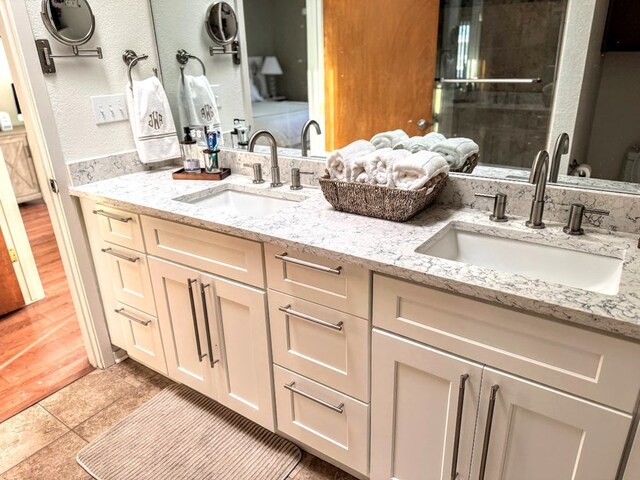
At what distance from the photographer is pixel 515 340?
3.31ft

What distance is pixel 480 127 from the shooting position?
5.32ft

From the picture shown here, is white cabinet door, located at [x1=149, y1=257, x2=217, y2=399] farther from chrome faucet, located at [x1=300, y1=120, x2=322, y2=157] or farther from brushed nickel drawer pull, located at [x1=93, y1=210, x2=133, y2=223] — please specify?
chrome faucet, located at [x1=300, y1=120, x2=322, y2=157]

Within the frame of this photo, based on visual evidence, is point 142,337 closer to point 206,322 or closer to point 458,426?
point 206,322

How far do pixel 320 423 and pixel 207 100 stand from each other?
61.8 inches

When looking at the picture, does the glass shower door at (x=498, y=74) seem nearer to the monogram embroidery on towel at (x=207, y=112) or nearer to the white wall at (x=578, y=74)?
the white wall at (x=578, y=74)

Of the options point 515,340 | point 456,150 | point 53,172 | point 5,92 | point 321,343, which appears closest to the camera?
point 515,340

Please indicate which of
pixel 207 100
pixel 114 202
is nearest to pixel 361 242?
pixel 114 202

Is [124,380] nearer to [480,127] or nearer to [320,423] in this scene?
[320,423]

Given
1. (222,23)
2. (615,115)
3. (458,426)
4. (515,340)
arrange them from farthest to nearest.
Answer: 1. (222,23)
2. (615,115)
3. (458,426)
4. (515,340)

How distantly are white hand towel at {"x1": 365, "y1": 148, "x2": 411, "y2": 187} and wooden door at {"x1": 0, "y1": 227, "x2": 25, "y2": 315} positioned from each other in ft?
7.54

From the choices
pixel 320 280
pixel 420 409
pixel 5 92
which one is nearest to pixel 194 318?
pixel 320 280

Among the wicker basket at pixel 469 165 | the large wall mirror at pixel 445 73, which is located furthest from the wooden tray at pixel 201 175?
the wicker basket at pixel 469 165

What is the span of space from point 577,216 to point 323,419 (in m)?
0.99

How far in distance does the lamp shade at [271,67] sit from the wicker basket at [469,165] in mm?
971
